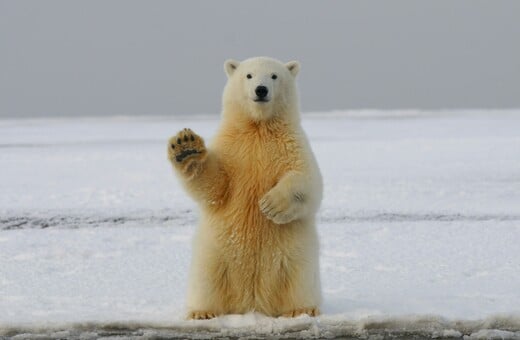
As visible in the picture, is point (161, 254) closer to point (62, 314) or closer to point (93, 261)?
point (93, 261)

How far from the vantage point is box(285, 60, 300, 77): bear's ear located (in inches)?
152

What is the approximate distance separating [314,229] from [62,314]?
1.22 m

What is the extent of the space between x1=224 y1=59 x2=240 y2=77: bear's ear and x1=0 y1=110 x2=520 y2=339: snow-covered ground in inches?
43.3

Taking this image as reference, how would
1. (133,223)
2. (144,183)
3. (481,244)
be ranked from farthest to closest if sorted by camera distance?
(144,183)
(133,223)
(481,244)

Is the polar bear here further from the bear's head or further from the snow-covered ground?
the snow-covered ground

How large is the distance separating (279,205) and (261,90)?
1.67 ft

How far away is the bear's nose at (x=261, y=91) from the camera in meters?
3.61

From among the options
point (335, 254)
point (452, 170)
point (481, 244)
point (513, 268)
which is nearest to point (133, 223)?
point (335, 254)

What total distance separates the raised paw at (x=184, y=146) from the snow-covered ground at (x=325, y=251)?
0.71 meters

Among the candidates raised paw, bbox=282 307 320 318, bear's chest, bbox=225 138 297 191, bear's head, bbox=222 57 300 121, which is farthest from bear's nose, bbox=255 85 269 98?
raised paw, bbox=282 307 320 318

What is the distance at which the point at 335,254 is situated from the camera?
18.5 feet

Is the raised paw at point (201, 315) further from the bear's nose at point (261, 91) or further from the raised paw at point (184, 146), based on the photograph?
the bear's nose at point (261, 91)

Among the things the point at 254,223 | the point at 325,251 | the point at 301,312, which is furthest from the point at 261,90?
the point at 325,251

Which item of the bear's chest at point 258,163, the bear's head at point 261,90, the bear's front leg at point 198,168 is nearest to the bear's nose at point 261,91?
Result: the bear's head at point 261,90
